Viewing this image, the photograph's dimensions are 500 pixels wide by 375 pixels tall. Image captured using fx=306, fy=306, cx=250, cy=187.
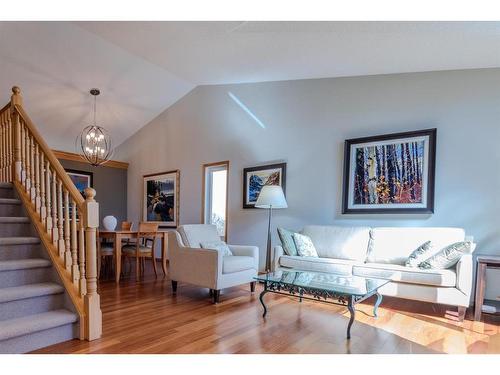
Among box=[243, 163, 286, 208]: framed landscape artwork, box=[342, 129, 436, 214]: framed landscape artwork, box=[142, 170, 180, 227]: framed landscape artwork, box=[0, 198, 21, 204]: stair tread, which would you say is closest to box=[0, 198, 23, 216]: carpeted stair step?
box=[0, 198, 21, 204]: stair tread

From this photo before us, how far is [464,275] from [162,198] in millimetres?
5387

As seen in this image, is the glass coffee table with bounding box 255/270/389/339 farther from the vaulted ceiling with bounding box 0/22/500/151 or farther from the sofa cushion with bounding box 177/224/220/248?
the vaulted ceiling with bounding box 0/22/500/151

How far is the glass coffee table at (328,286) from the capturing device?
7.88ft

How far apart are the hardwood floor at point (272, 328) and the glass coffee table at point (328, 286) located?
205 millimetres

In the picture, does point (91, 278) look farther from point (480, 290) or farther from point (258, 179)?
point (480, 290)

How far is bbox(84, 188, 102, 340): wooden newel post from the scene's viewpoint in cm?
223

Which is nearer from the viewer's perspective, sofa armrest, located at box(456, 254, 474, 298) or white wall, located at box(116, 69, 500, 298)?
sofa armrest, located at box(456, 254, 474, 298)

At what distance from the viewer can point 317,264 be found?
3.57m

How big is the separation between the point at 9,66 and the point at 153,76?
2031 mm

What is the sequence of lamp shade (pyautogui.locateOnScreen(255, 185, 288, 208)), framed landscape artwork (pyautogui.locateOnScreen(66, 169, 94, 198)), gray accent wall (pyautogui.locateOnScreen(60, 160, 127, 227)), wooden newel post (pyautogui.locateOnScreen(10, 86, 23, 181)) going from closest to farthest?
wooden newel post (pyautogui.locateOnScreen(10, 86, 23, 181)), lamp shade (pyautogui.locateOnScreen(255, 185, 288, 208)), framed landscape artwork (pyautogui.locateOnScreen(66, 169, 94, 198)), gray accent wall (pyautogui.locateOnScreen(60, 160, 127, 227))

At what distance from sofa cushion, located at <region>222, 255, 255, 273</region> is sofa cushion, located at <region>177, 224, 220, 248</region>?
448mm

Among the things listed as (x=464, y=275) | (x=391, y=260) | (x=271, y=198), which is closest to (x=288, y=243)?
(x=271, y=198)

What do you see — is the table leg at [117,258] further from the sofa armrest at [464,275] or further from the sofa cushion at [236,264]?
the sofa armrest at [464,275]
